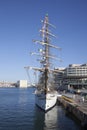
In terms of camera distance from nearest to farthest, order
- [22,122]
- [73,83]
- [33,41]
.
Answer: [22,122]
[33,41]
[73,83]

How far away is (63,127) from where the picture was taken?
4047cm

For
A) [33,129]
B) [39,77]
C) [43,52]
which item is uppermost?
[43,52]

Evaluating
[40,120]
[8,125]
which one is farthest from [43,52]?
[8,125]

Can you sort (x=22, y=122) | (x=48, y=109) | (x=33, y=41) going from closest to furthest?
(x=22, y=122) → (x=48, y=109) → (x=33, y=41)

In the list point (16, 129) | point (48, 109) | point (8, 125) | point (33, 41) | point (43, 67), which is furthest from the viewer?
point (33, 41)

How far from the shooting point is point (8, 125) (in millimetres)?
42000

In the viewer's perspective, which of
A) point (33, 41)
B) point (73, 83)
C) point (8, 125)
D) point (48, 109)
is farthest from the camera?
point (73, 83)

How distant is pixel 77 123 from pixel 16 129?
37.0 ft

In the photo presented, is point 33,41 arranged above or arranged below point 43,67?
above

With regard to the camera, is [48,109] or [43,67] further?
[43,67]

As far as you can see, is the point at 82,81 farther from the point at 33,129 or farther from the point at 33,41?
the point at 33,129

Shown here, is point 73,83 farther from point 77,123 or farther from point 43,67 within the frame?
point 77,123

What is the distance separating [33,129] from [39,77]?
45352 mm

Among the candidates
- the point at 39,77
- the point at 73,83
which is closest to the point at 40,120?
the point at 39,77
